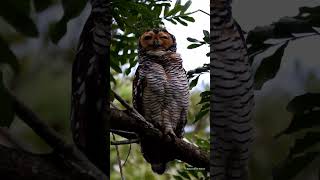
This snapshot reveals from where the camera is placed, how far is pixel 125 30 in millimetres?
899

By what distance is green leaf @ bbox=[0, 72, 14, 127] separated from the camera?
1.66 feet

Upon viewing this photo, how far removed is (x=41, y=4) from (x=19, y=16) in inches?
1.1

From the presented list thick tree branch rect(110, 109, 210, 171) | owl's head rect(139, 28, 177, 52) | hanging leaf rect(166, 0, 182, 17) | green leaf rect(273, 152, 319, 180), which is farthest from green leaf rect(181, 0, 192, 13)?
green leaf rect(273, 152, 319, 180)

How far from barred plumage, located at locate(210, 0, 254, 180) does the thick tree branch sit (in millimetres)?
185

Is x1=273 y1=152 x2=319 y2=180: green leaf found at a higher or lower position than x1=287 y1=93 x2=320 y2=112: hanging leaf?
lower

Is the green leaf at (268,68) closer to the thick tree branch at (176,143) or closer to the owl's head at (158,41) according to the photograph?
the thick tree branch at (176,143)

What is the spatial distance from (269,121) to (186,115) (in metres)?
0.71

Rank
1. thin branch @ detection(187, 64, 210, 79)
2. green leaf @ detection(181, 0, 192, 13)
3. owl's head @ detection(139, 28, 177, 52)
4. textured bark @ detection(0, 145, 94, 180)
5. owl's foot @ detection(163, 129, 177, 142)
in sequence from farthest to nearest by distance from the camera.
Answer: owl's head @ detection(139, 28, 177, 52), owl's foot @ detection(163, 129, 177, 142), green leaf @ detection(181, 0, 192, 13), thin branch @ detection(187, 64, 210, 79), textured bark @ detection(0, 145, 94, 180)

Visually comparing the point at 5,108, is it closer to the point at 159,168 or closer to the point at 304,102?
the point at 304,102

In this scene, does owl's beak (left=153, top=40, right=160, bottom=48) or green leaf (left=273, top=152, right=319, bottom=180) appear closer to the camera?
green leaf (left=273, top=152, right=319, bottom=180)

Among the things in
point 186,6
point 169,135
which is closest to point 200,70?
point 186,6

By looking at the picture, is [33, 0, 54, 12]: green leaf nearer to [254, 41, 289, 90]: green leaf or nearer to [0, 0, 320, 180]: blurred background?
[0, 0, 320, 180]: blurred background

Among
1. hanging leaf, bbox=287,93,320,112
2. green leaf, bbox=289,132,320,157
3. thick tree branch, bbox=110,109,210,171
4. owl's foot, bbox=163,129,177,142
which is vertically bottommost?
owl's foot, bbox=163,129,177,142

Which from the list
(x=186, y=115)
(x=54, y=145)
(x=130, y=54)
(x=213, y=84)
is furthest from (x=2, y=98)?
(x=186, y=115)
